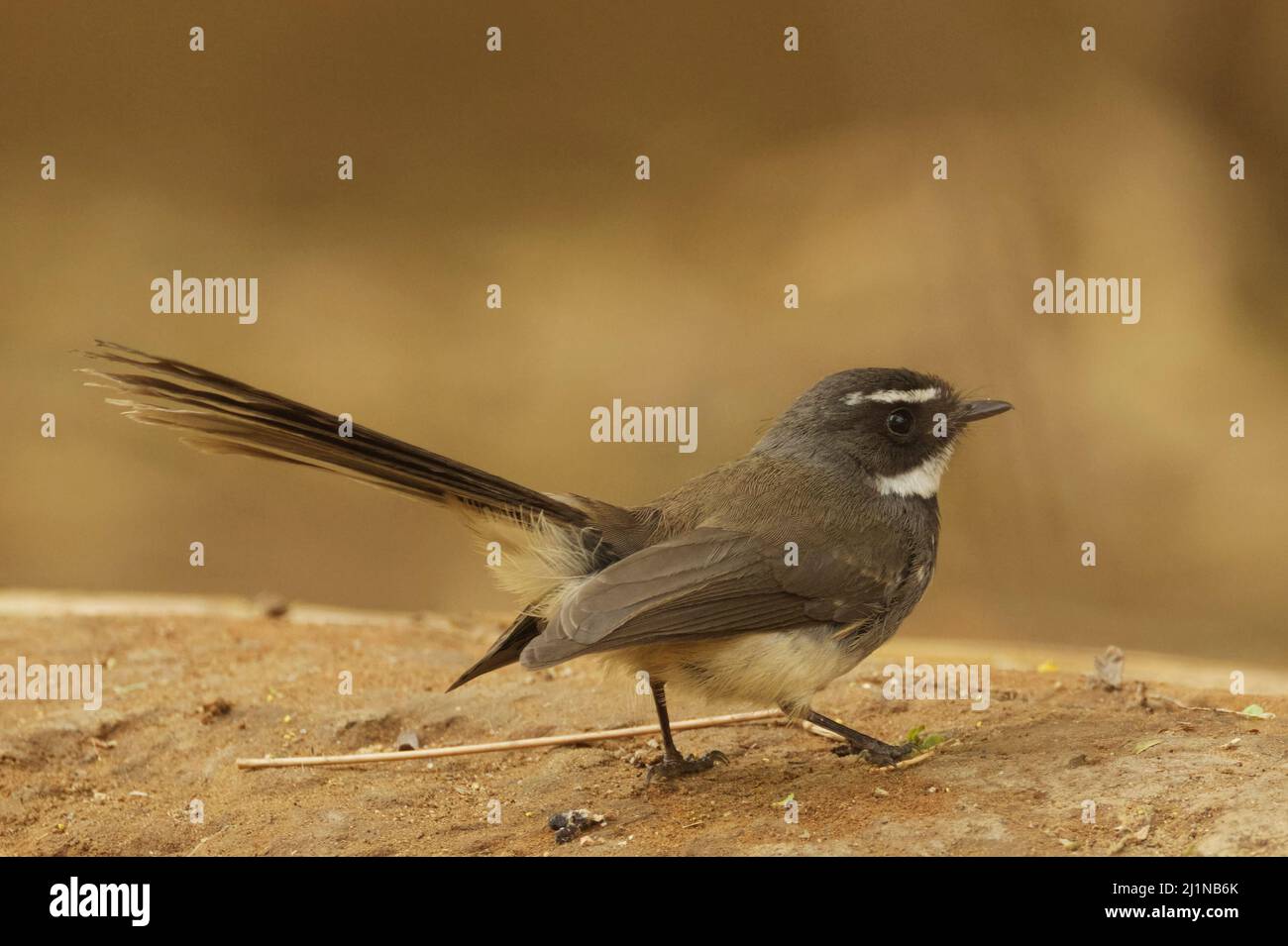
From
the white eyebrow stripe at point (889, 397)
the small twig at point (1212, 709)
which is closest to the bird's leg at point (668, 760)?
the white eyebrow stripe at point (889, 397)

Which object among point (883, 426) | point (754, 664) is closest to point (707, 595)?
point (754, 664)

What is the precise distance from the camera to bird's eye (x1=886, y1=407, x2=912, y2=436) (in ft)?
16.2

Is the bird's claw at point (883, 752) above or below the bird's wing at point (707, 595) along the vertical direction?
below

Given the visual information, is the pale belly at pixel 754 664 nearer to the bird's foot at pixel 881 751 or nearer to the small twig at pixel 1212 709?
the bird's foot at pixel 881 751

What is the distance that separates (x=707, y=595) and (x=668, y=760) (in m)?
0.79

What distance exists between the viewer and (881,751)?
4.59 meters

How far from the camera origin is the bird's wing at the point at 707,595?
13.3 feet

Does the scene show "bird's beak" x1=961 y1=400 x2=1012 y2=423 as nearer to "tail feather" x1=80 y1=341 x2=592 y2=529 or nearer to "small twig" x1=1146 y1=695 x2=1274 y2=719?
"small twig" x1=1146 y1=695 x2=1274 y2=719

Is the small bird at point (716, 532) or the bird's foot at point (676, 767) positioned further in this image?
the bird's foot at point (676, 767)

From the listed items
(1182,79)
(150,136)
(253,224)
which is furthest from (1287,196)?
(150,136)

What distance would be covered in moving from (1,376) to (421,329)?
3.55 metres

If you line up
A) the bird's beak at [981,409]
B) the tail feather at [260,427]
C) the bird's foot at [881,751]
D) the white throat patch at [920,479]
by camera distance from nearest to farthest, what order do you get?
the tail feather at [260,427]
the bird's foot at [881,751]
the white throat patch at [920,479]
the bird's beak at [981,409]

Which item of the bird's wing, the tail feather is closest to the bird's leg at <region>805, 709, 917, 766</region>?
the bird's wing

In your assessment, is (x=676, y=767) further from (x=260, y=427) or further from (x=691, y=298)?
(x=691, y=298)
